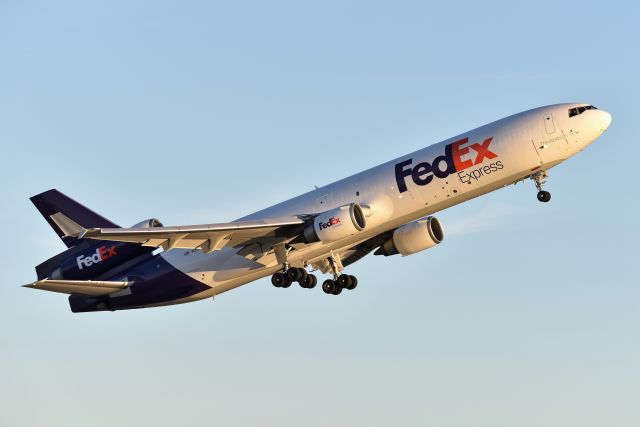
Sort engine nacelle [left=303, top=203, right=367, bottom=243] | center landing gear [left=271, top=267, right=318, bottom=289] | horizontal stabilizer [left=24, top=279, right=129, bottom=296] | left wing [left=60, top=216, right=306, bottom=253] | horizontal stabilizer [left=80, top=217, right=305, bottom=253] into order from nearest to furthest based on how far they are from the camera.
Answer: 1. horizontal stabilizer [left=80, top=217, right=305, bottom=253]
2. left wing [left=60, top=216, right=306, bottom=253]
3. engine nacelle [left=303, top=203, right=367, bottom=243]
4. center landing gear [left=271, top=267, right=318, bottom=289]
5. horizontal stabilizer [left=24, top=279, right=129, bottom=296]

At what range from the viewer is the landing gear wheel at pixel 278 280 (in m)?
57.8

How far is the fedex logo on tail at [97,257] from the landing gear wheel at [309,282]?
11.3 meters

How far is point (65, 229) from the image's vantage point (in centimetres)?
6500

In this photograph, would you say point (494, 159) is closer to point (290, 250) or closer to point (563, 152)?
point (563, 152)

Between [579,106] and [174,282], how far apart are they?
75.9 feet

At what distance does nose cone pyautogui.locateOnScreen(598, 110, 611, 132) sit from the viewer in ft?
177

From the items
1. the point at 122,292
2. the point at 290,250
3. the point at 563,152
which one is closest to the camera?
the point at 563,152

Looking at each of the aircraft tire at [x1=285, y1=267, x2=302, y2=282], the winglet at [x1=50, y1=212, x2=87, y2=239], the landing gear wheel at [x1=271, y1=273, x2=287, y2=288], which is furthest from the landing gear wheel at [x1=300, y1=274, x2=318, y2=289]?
the winglet at [x1=50, y1=212, x2=87, y2=239]

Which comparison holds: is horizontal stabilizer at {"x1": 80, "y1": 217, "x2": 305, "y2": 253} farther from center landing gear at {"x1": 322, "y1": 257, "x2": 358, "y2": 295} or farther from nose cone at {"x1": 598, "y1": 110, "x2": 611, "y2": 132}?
nose cone at {"x1": 598, "y1": 110, "x2": 611, "y2": 132}

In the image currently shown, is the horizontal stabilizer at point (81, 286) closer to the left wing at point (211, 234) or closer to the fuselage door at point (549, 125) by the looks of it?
the left wing at point (211, 234)

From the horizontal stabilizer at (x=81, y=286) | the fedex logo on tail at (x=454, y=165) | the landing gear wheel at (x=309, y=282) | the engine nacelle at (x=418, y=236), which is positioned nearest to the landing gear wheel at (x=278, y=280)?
the landing gear wheel at (x=309, y=282)

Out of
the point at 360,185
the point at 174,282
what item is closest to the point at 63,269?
the point at 174,282

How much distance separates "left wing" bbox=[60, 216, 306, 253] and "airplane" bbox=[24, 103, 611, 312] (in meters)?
0.06

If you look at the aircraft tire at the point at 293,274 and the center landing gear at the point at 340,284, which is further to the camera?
the center landing gear at the point at 340,284
